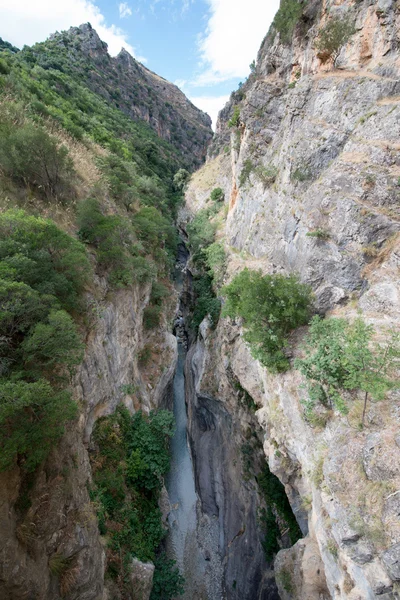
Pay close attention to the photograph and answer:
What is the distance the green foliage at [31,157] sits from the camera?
1279cm

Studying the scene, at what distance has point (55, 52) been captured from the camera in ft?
179

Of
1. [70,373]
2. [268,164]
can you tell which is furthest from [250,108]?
[70,373]

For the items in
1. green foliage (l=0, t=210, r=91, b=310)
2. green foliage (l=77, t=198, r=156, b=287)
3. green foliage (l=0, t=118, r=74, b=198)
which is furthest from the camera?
green foliage (l=77, t=198, r=156, b=287)

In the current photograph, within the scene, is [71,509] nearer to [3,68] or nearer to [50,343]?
[50,343]

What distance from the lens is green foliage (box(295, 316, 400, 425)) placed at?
7.59 m

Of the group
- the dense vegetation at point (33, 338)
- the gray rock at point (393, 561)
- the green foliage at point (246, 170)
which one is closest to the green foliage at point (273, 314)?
the gray rock at point (393, 561)

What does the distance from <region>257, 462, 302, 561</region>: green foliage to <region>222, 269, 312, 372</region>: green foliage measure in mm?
6824

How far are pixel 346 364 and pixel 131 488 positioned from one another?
454 inches

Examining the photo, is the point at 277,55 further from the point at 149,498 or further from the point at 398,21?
the point at 149,498

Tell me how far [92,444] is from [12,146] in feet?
44.7

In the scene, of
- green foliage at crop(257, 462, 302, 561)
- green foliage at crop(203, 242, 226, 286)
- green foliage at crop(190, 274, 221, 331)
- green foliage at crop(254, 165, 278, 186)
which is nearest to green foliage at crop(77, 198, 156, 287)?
green foliage at crop(190, 274, 221, 331)

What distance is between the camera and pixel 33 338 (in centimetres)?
748

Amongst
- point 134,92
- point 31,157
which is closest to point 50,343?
point 31,157

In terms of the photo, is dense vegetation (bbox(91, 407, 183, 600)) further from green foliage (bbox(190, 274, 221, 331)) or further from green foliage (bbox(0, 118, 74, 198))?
green foliage (bbox(0, 118, 74, 198))
